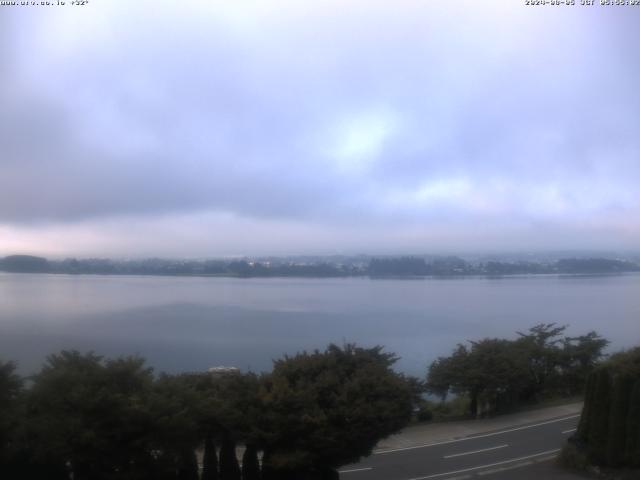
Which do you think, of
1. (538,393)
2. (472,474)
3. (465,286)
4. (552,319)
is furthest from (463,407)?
(465,286)

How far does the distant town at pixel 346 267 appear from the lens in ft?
219

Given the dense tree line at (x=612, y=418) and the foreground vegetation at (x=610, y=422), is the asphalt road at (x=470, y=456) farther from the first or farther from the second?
the dense tree line at (x=612, y=418)

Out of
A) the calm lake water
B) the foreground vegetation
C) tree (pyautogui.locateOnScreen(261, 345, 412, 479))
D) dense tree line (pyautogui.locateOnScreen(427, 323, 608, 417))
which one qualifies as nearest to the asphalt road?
the foreground vegetation

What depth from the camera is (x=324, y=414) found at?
37.9ft

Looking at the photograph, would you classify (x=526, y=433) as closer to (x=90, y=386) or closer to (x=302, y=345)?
(x=90, y=386)

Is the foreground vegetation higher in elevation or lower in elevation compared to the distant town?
lower

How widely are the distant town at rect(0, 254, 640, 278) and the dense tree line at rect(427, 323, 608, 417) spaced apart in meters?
42.9

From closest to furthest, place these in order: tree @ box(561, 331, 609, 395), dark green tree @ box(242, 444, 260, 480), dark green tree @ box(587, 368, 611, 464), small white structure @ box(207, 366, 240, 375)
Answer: dark green tree @ box(242, 444, 260, 480) → dark green tree @ box(587, 368, 611, 464) → small white structure @ box(207, 366, 240, 375) → tree @ box(561, 331, 609, 395)

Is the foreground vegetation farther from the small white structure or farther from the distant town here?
the distant town

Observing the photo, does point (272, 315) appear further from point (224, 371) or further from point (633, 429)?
point (633, 429)

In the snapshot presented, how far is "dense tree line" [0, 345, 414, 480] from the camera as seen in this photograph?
9828 millimetres

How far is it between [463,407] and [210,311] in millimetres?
30022

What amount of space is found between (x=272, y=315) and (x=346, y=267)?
31.0m

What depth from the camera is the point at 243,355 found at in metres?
33.9
